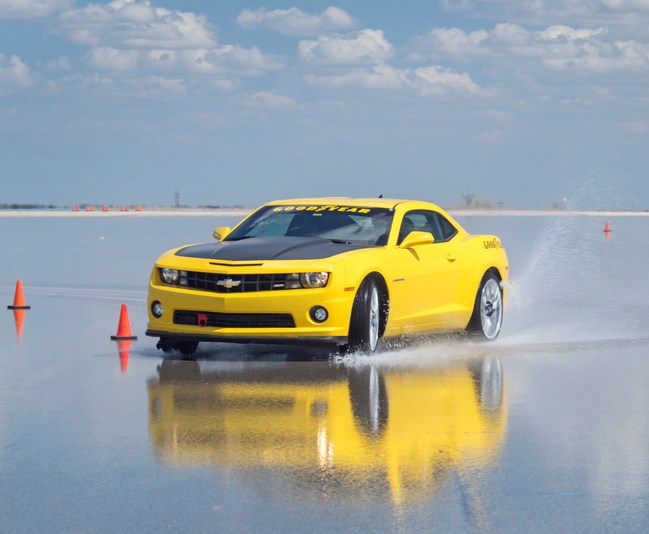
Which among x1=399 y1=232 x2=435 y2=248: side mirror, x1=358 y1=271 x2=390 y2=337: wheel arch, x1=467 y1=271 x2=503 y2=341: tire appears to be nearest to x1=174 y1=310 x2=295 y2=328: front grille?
x1=358 y1=271 x2=390 y2=337: wheel arch

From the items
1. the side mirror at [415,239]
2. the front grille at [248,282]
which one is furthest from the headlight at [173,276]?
the side mirror at [415,239]

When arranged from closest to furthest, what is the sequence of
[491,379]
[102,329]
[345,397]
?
[345,397], [491,379], [102,329]

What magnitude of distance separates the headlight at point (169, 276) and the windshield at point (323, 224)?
125 centimetres

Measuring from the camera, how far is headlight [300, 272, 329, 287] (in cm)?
1148

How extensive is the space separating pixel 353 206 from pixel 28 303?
21.7 ft

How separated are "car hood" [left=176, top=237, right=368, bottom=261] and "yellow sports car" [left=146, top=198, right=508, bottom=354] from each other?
0.5 inches

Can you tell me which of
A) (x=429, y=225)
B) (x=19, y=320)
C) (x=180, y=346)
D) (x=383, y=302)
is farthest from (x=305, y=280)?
(x=19, y=320)

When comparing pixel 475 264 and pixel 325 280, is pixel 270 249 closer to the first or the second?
pixel 325 280

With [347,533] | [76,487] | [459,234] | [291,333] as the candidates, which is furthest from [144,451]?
[459,234]

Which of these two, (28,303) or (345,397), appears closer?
(345,397)

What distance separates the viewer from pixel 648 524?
595 cm

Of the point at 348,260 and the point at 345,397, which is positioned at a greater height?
the point at 348,260

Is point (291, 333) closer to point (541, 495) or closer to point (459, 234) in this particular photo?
point (459, 234)

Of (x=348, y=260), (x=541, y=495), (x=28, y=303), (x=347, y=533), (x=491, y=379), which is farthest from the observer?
(x=28, y=303)
